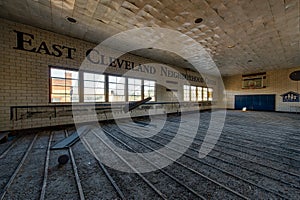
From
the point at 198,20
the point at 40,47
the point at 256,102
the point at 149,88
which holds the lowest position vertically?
the point at 256,102

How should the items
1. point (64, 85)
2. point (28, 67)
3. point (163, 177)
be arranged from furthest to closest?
point (64, 85), point (28, 67), point (163, 177)

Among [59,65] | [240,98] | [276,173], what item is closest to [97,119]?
[59,65]

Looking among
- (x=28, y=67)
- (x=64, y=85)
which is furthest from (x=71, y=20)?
(x=64, y=85)

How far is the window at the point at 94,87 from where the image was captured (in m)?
5.15

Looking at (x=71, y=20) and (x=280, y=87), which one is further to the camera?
(x=280, y=87)

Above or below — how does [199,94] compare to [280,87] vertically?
below

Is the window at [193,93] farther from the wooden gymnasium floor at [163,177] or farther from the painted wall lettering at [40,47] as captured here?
the painted wall lettering at [40,47]

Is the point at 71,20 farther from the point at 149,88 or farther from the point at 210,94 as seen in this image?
the point at 210,94

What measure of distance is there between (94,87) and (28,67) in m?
2.01

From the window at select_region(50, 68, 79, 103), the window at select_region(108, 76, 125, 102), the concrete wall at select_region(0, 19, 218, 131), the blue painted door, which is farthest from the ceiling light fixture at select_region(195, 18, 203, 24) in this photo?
the blue painted door

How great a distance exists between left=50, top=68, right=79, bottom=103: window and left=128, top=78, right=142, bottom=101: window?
7.59 feet

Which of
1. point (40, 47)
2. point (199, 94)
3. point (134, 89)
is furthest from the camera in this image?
point (199, 94)

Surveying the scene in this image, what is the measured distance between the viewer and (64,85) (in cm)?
468

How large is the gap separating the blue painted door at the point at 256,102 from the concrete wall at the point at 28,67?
13.0 metres
